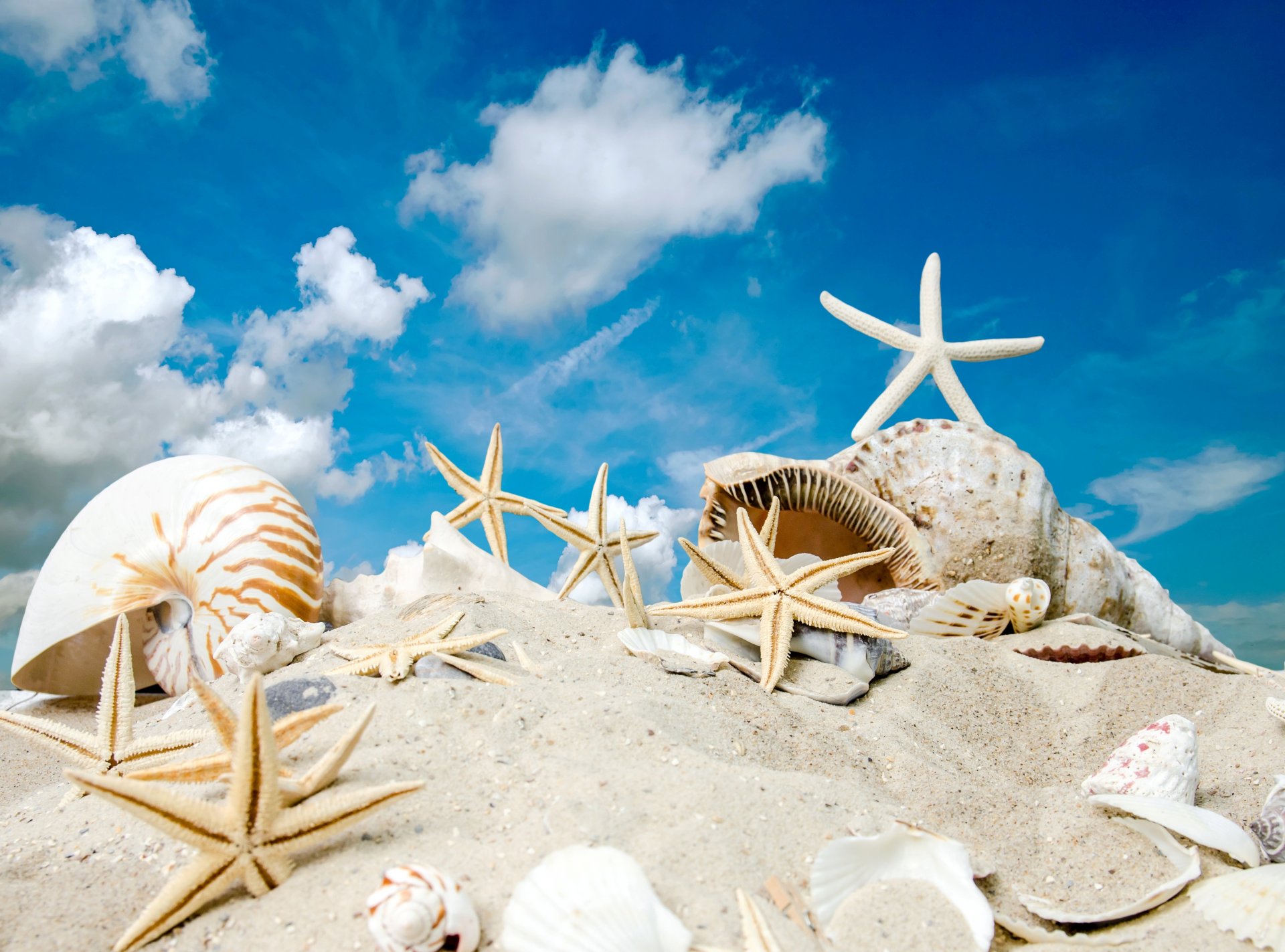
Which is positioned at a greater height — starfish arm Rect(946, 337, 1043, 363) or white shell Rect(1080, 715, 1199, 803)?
starfish arm Rect(946, 337, 1043, 363)

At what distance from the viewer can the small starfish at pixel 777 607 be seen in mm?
2912

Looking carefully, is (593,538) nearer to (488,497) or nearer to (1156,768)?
(488,497)

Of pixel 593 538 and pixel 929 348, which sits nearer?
pixel 593 538

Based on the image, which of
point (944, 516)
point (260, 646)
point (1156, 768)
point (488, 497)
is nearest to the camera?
point (1156, 768)

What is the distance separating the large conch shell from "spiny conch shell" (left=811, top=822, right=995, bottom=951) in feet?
10.2

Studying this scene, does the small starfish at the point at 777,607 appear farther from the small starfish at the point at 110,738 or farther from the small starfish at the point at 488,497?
the small starfish at the point at 488,497

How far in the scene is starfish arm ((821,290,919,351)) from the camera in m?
8.49

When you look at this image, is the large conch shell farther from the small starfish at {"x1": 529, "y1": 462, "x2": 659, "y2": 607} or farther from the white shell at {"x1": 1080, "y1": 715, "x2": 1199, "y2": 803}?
the white shell at {"x1": 1080, "y1": 715, "x2": 1199, "y2": 803}

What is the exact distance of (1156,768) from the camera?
2160mm

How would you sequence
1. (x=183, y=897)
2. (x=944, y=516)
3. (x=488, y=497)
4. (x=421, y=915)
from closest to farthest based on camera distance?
(x=421, y=915), (x=183, y=897), (x=944, y=516), (x=488, y=497)

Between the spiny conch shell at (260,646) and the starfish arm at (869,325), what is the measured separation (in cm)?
728

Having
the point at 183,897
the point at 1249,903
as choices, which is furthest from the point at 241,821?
the point at 1249,903

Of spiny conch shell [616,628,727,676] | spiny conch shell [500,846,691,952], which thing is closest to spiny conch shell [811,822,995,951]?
spiny conch shell [500,846,691,952]

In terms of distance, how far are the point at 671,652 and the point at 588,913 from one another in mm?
1557
